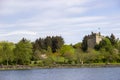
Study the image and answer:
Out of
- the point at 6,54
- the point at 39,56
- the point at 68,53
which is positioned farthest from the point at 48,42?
the point at 6,54

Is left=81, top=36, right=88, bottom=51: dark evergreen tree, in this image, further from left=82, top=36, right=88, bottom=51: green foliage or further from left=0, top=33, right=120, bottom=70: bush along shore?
left=0, top=33, right=120, bottom=70: bush along shore

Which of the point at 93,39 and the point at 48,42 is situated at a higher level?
the point at 93,39

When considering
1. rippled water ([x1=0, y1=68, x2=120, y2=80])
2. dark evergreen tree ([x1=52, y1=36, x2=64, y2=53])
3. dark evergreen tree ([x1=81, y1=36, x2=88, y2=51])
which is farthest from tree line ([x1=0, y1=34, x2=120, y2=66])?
rippled water ([x1=0, y1=68, x2=120, y2=80])

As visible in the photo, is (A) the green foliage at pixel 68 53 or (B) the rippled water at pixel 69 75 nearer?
(B) the rippled water at pixel 69 75

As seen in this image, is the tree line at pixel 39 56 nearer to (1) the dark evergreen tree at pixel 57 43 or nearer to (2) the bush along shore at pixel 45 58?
(2) the bush along shore at pixel 45 58

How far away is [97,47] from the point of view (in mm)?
126938

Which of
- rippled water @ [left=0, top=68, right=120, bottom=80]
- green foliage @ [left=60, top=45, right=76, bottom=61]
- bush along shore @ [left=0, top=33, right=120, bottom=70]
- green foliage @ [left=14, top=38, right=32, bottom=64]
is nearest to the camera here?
rippled water @ [left=0, top=68, right=120, bottom=80]

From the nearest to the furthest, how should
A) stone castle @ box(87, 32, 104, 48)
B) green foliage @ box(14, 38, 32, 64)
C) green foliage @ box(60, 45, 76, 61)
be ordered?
green foliage @ box(14, 38, 32, 64)
green foliage @ box(60, 45, 76, 61)
stone castle @ box(87, 32, 104, 48)

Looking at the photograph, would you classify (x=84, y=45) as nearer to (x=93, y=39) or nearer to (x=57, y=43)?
(x=93, y=39)

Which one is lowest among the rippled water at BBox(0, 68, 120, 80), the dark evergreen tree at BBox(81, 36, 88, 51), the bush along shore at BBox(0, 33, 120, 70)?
the rippled water at BBox(0, 68, 120, 80)

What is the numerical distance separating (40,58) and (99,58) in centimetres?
1811

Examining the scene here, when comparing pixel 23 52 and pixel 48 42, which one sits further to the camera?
pixel 48 42

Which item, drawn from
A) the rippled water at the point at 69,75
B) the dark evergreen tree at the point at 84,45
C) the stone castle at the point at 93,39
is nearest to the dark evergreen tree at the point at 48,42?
the dark evergreen tree at the point at 84,45

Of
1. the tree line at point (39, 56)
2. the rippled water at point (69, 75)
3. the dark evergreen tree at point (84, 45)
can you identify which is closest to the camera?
the rippled water at point (69, 75)
